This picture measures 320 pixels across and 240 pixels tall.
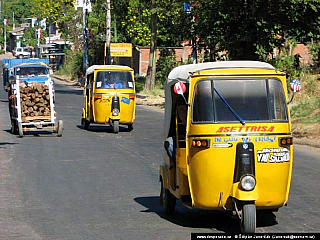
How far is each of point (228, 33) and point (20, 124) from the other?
1334 cm

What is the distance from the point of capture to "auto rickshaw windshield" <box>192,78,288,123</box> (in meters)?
9.18

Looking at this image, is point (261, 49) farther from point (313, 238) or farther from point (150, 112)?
point (313, 238)

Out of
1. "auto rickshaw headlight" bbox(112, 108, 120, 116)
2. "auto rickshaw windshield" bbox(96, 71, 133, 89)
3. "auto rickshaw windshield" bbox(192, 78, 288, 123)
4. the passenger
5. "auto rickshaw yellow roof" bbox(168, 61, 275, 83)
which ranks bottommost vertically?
"auto rickshaw headlight" bbox(112, 108, 120, 116)

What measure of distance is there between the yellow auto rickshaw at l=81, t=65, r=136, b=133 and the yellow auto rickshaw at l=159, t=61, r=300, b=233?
562 inches

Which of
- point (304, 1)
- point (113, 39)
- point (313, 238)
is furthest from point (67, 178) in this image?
point (113, 39)

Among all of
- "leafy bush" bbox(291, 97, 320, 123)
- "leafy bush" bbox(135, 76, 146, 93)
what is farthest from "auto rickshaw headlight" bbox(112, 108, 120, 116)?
"leafy bush" bbox(135, 76, 146, 93)

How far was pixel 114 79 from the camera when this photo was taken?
2406 centimetres

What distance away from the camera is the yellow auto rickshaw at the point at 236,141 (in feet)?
29.1

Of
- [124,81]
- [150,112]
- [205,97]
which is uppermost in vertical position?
[205,97]

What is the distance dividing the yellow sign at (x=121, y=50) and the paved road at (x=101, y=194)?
27256 millimetres

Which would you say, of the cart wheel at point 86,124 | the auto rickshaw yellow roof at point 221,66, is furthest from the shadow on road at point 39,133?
the auto rickshaw yellow roof at point 221,66

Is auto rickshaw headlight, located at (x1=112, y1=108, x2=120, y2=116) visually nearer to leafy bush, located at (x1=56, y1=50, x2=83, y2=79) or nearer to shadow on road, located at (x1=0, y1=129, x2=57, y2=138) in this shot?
shadow on road, located at (x1=0, y1=129, x2=57, y2=138)

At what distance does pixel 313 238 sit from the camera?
8.48 m

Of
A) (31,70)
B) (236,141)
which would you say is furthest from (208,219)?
(31,70)
